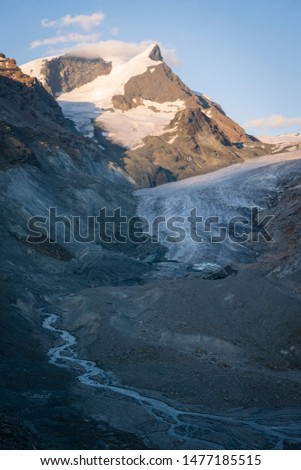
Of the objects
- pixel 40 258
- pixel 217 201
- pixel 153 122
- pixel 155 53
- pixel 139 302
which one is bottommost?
pixel 139 302

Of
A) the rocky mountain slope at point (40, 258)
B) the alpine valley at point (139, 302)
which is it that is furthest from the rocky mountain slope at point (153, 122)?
the rocky mountain slope at point (40, 258)

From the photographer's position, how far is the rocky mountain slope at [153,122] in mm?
101812

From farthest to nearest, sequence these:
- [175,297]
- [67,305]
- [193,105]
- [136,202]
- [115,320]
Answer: [193,105]
[136,202]
[67,305]
[175,297]
[115,320]

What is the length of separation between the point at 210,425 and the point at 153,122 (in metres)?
113

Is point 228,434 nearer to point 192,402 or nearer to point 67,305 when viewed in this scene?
point 192,402

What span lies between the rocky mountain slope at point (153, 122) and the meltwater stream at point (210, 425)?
72935 millimetres

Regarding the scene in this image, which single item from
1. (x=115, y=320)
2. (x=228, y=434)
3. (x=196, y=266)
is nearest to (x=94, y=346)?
(x=115, y=320)

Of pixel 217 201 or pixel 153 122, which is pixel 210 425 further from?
pixel 153 122

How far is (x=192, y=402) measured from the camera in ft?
59.5

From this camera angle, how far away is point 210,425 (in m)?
15.9

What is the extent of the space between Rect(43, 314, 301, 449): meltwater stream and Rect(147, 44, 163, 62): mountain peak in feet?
515

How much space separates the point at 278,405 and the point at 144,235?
3882cm

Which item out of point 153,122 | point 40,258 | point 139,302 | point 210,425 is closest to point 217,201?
point 40,258

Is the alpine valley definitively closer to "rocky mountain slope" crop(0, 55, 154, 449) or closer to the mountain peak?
"rocky mountain slope" crop(0, 55, 154, 449)
